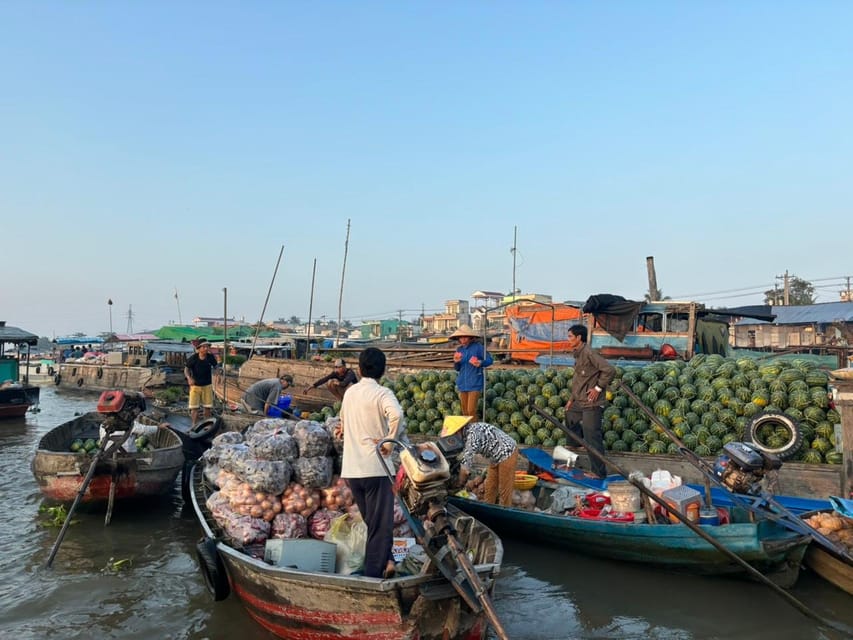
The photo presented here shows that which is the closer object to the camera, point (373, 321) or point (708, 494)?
point (708, 494)

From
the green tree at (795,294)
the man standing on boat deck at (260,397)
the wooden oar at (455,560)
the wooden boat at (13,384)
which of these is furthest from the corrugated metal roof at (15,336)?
the green tree at (795,294)

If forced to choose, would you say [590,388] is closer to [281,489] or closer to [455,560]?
[281,489]

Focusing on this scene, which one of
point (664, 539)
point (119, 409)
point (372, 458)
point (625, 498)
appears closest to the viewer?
point (372, 458)

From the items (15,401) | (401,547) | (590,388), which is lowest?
(15,401)

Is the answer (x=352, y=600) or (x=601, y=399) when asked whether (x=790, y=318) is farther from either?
(x=352, y=600)

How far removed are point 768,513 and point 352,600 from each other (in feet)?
12.6

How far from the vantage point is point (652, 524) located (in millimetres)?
5629

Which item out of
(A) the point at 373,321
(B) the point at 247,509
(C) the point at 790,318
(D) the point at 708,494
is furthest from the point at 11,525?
(A) the point at 373,321

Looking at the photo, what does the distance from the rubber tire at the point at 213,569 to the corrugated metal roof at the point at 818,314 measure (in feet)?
77.5

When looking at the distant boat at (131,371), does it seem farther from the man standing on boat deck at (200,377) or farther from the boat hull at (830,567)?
the boat hull at (830,567)

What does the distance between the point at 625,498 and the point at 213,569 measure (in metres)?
3.93

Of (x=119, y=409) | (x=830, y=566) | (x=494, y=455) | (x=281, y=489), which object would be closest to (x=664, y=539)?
(x=830, y=566)

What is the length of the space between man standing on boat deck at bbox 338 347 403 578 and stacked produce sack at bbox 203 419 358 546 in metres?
1.08

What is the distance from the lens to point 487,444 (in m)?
6.20
